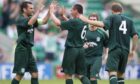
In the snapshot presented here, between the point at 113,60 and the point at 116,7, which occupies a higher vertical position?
the point at 116,7

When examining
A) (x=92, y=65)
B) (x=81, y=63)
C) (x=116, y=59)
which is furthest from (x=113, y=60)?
(x=92, y=65)

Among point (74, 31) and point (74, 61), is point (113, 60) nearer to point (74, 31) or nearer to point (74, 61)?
point (74, 61)

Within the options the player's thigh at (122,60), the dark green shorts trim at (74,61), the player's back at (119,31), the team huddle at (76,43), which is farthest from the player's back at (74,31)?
the player's thigh at (122,60)

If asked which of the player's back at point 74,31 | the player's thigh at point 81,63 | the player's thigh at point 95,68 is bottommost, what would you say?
the player's thigh at point 95,68

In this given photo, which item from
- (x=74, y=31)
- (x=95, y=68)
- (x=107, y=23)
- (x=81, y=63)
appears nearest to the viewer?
(x=107, y=23)

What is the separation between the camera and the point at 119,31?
14.5 m

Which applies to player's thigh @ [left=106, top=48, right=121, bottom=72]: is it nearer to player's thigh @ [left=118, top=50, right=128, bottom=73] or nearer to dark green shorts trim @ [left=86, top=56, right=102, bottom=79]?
player's thigh @ [left=118, top=50, right=128, bottom=73]

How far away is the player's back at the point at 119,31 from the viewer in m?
14.4

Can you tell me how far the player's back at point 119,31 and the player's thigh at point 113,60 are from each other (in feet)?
0.48

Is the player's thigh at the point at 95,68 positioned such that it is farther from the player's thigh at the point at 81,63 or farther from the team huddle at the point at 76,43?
the player's thigh at the point at 81,63

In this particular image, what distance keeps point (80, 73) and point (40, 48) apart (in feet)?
35.6

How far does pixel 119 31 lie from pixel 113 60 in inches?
28.9

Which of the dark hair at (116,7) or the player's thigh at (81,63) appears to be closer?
the dark hair at (116,7)

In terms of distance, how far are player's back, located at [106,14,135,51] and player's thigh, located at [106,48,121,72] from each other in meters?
0.15
